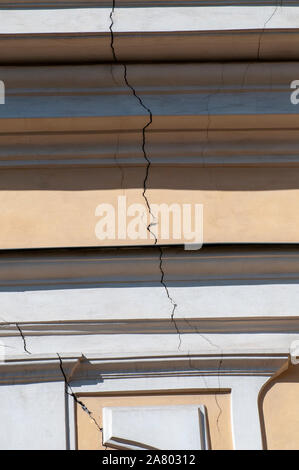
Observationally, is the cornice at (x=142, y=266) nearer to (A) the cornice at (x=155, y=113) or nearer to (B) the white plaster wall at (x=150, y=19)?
(A) the cornice at (x=155, y=113)

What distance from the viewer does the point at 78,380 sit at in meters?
4.21

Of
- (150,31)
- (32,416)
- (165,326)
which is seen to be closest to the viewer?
(32,416)

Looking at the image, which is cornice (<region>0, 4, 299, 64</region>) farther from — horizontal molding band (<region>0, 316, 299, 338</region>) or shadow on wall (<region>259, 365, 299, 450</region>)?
shadow on wall (<region>259, 365, 299, 450</region>)

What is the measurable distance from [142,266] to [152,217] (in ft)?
0.87

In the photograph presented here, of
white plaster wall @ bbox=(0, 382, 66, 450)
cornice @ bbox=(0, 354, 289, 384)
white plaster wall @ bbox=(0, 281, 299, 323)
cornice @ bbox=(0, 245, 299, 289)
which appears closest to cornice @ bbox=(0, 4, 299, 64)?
cornice @ bbox=(0, 245, 299, 289)

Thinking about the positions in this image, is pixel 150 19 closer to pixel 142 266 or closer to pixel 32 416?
pixel 142 266

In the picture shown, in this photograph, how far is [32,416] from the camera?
13.5ft

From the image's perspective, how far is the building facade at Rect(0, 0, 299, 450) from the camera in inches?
165

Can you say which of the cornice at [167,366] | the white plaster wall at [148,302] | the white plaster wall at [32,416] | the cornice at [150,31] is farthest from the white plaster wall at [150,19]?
the white plaster wall at [32,416]

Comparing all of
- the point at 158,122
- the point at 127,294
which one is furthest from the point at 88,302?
the point at 158,122

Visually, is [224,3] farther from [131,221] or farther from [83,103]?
[131,221]

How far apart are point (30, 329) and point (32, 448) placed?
18.9 inches

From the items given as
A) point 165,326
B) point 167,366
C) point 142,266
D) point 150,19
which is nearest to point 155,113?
point 150,19

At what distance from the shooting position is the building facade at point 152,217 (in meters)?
4.20
